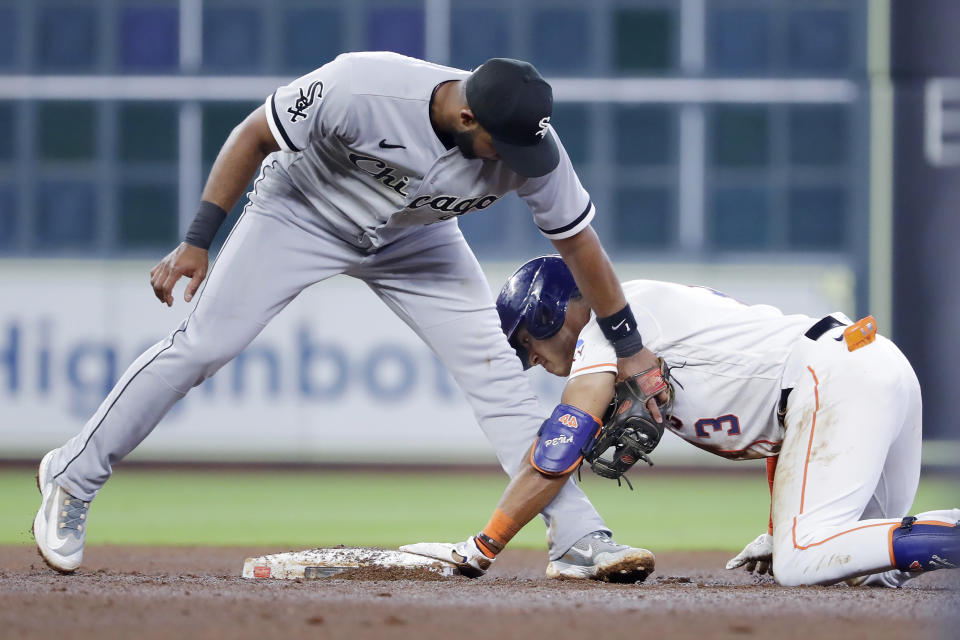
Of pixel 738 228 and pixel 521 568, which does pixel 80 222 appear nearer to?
pixel 738 228

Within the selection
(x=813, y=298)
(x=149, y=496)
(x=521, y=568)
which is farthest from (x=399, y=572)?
(x=813, y=298)

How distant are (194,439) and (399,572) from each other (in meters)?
6.97

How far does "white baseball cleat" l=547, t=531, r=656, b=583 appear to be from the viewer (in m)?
3.51

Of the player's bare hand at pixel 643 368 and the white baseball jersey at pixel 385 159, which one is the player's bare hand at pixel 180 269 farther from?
the player's bare hand at pixel 643 368

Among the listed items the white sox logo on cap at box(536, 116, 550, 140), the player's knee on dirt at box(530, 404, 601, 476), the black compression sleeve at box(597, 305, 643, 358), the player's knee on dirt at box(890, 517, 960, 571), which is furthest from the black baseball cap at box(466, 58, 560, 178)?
the player's knee on dirt at box(890, 517, 960, 571)

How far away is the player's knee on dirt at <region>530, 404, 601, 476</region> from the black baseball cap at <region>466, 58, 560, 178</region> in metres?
0.68

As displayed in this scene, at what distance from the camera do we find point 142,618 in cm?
270

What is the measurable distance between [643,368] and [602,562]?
583 millimetres

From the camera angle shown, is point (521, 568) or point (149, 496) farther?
point (149, 496)

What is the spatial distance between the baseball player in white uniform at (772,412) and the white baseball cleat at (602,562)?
0.02 meters

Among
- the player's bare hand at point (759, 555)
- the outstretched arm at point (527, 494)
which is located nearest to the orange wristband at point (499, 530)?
the outstretched arm at point (527, 494)

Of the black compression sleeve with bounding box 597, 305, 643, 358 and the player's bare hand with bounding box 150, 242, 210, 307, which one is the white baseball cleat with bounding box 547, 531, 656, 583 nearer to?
the black compression sleeve with bounding box 597, 305, 643, 358

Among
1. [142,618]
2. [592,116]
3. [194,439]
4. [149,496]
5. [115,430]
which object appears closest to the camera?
[142,618]

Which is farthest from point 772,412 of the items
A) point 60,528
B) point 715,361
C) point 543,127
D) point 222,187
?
point 60,528
